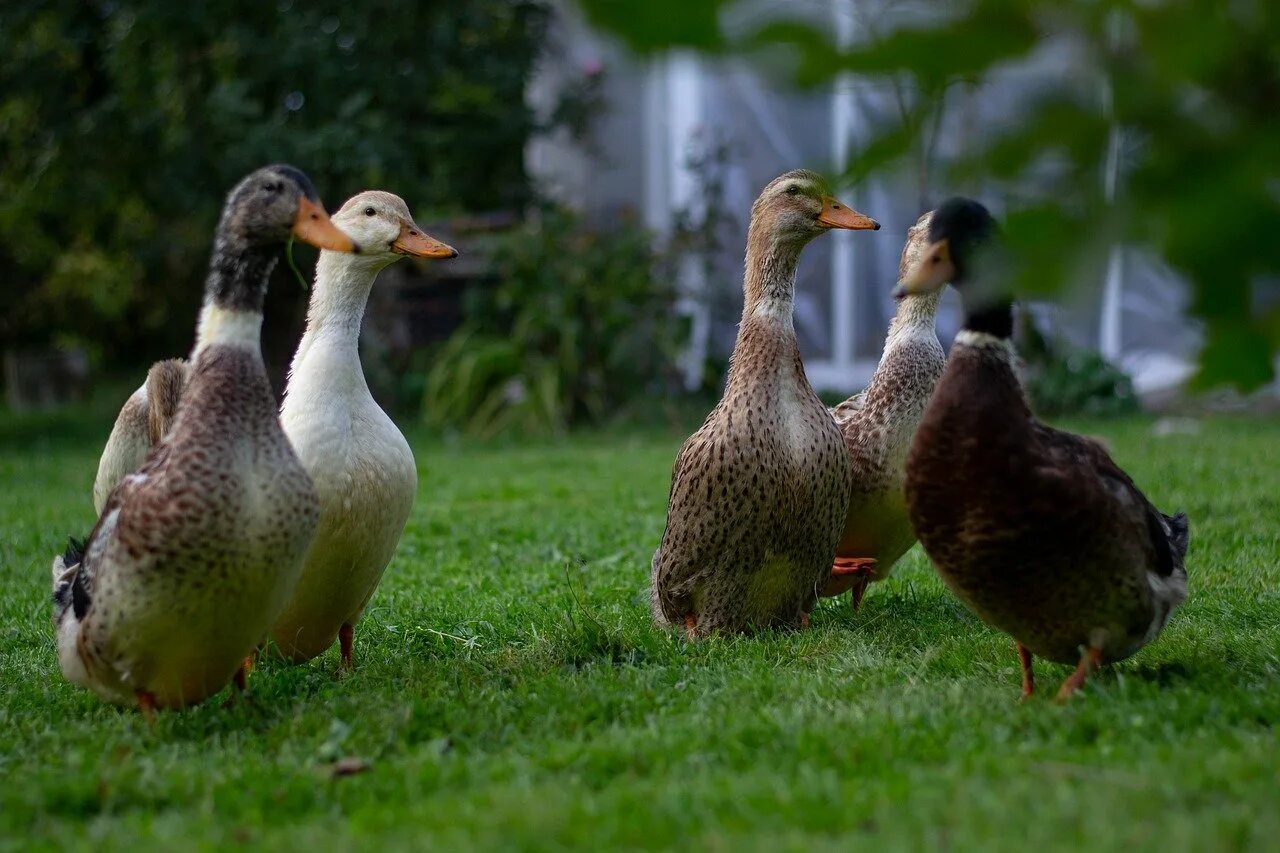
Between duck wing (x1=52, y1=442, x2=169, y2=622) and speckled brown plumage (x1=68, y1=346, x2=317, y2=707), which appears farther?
duck wing (x1=52, y1=442, x2=169, y2=622)

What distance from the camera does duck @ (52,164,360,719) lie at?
326 centimetres

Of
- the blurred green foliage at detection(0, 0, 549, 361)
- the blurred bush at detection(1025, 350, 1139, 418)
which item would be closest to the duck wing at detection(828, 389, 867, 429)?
the blurred bush at detection(1025, 350, 1139, 418)

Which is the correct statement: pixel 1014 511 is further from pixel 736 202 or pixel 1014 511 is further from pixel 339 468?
pixel 736 202

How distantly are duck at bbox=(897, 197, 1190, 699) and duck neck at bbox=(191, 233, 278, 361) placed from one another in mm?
1676

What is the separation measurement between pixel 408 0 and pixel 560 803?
Result: 968cm

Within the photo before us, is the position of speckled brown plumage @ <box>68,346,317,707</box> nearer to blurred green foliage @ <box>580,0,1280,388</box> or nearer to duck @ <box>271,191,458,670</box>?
duck @ <box>271,191,458,670</box>

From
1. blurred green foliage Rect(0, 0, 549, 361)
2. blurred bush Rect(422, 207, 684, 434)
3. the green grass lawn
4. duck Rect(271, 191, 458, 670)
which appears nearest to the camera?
the green grass lawn

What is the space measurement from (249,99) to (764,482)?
8.51m

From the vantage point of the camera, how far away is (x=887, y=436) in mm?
4672

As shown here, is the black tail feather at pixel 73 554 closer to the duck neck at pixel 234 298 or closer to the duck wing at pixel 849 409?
the duck neck at pixel 234 298

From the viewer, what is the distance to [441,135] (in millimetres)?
11289

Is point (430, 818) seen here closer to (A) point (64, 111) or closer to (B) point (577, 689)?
(B) point (577, 689)

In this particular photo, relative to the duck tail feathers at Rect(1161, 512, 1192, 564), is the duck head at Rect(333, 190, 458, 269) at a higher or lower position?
higher

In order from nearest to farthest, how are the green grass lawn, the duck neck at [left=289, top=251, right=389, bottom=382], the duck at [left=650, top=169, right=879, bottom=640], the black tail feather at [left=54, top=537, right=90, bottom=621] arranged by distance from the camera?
the green grass lawn, the black tail feather at [left=54, top=537, right=90, bottom=621], the duck neck at [left=289, top=251, right=389, bottom=382], the duck at [left=650, top=169, right=879, bottom=640]
